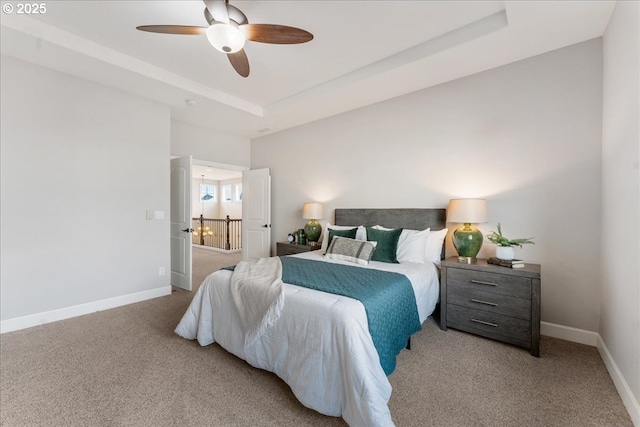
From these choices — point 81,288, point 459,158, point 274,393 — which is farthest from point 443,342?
point 81,288

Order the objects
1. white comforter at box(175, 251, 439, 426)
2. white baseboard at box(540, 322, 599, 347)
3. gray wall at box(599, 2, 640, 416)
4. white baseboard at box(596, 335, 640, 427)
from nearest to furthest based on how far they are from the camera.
Result: white comforter at box(175, 251, 439, 426) < white baseboard at box(596, 335, 640, 427) < gray wall at box(599, 2, 640, 416) < white baseboard at box(540, 322, 599, 347)

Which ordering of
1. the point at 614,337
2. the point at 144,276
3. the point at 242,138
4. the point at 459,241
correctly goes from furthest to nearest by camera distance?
1. the point at 242,138
2. the point at 144,276
3. the point at 459,241
4. the point at 614,337

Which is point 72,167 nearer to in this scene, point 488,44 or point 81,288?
point 81,288

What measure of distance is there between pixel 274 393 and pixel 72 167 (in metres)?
3.20

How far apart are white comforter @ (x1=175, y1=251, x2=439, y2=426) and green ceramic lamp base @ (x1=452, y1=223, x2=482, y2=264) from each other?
5.24 feet

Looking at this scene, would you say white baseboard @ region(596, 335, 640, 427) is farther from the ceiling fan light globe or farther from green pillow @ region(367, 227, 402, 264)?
the ceiling fan light globe

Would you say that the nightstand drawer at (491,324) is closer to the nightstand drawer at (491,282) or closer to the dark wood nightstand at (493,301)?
the dark wood nightstand at (493,301)

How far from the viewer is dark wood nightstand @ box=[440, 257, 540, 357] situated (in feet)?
7.29

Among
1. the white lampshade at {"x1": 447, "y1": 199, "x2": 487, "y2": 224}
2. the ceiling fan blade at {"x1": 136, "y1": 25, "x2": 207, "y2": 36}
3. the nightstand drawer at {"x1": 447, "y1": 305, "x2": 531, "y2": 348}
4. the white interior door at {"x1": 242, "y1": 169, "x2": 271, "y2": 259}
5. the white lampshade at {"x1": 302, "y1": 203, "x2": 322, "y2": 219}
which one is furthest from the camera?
the white interior door at {"x1": 242, "y1": 169, "x2": 271, "y2": 259}

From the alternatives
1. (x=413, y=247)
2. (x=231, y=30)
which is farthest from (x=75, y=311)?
(x=413, y=247)

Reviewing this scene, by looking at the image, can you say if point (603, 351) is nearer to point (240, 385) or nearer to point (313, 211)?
point (240, 385)

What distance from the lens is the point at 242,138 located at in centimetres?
533

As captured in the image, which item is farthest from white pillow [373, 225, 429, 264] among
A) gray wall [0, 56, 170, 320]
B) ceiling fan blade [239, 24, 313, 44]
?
gray wall [0, 56, 170, 320]

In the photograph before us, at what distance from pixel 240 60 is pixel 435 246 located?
2.65 metres
